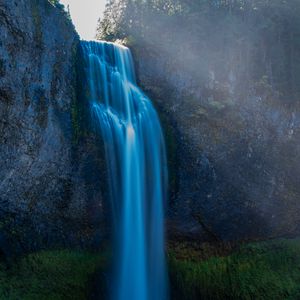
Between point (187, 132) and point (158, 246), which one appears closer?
point (158, 246)

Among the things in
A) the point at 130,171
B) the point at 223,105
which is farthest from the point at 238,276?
the point at 223,105

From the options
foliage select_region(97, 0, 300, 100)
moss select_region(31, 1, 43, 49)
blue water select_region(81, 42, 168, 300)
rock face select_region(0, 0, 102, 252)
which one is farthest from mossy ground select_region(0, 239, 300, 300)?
foliage select_region(97, 0, 300, 100)

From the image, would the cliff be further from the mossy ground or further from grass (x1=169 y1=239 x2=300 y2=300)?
grass (x1=169 y1=239 x2=300 y2=300)

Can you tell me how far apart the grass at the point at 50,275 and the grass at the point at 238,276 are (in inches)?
105

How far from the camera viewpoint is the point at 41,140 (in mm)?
9992

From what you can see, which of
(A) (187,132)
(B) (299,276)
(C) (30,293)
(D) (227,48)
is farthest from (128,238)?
(D) (227,48)

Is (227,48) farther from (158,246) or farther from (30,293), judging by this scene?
(30,293)

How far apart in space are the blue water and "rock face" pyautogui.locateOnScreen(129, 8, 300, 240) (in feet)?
2.31

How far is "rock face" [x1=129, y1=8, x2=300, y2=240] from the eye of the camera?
12734mm

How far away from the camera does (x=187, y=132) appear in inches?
507

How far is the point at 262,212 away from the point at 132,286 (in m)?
5.20

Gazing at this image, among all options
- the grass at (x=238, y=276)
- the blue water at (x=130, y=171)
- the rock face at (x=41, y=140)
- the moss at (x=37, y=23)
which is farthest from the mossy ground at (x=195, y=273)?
the moss at (x=37, y=23)

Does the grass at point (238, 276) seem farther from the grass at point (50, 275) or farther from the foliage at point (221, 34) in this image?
the foliage at point (221, 34)

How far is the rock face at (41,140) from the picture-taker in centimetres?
916
